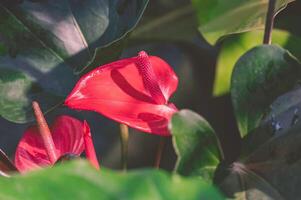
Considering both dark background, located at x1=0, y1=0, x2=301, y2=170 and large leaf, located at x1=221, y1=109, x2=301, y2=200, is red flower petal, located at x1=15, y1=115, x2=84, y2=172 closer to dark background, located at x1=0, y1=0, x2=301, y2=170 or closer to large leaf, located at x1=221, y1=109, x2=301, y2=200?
large leaf, located at x1=221, y1=109, x2=301, y2=200

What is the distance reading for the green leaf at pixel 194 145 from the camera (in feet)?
1.53

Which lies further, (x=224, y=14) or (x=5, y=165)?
(x=224, y=14)

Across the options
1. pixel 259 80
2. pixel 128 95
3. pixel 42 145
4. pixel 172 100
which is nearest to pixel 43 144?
pixel 42 145

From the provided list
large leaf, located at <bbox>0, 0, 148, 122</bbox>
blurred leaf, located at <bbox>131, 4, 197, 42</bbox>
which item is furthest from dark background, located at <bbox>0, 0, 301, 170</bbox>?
large leaf, located at <bbox>0, 0, 148, 122</bbox>

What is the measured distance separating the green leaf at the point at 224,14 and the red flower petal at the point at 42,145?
0.26 m

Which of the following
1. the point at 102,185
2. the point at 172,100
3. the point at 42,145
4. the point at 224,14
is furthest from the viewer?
the point at 172,100

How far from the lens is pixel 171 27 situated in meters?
1.04

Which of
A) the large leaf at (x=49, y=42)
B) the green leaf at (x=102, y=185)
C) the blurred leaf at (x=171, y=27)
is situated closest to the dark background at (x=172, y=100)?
the blurred leaf at (x=171, y=27)

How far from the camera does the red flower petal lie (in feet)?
1.95

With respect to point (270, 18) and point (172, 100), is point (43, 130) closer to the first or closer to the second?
point (270, 18)

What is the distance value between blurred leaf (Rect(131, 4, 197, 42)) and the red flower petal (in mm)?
411

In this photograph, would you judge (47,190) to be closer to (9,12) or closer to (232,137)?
(9,12)

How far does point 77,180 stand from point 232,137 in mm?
556

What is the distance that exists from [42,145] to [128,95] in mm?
114
